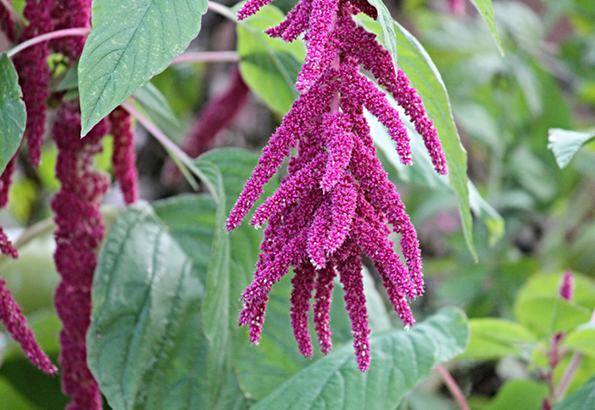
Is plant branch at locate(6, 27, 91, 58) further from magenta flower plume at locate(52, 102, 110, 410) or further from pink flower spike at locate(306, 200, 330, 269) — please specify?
pink flower spike at locate(306, 200, 330, 269)

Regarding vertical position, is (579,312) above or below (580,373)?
above

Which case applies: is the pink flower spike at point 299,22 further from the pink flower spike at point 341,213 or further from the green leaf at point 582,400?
the green leaf at point 582,400

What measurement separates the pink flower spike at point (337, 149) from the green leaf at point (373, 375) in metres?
0.21

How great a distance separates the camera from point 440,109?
1.86 ft

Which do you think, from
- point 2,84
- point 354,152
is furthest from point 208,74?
point 354,152

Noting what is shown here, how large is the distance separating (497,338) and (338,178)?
423mm

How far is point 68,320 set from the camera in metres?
0.68

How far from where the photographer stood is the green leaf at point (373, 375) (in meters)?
0.61

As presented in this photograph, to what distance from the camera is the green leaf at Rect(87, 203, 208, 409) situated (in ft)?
2.18

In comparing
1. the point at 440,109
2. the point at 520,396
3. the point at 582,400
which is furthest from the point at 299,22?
the point at 520,396

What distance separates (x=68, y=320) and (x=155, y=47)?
266 millimetres

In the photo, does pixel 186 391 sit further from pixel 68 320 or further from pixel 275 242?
pixel 275 242

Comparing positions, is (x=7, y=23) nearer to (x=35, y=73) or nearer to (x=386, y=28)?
(x=35, y=73)

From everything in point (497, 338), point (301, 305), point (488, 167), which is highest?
point (301, 305)
